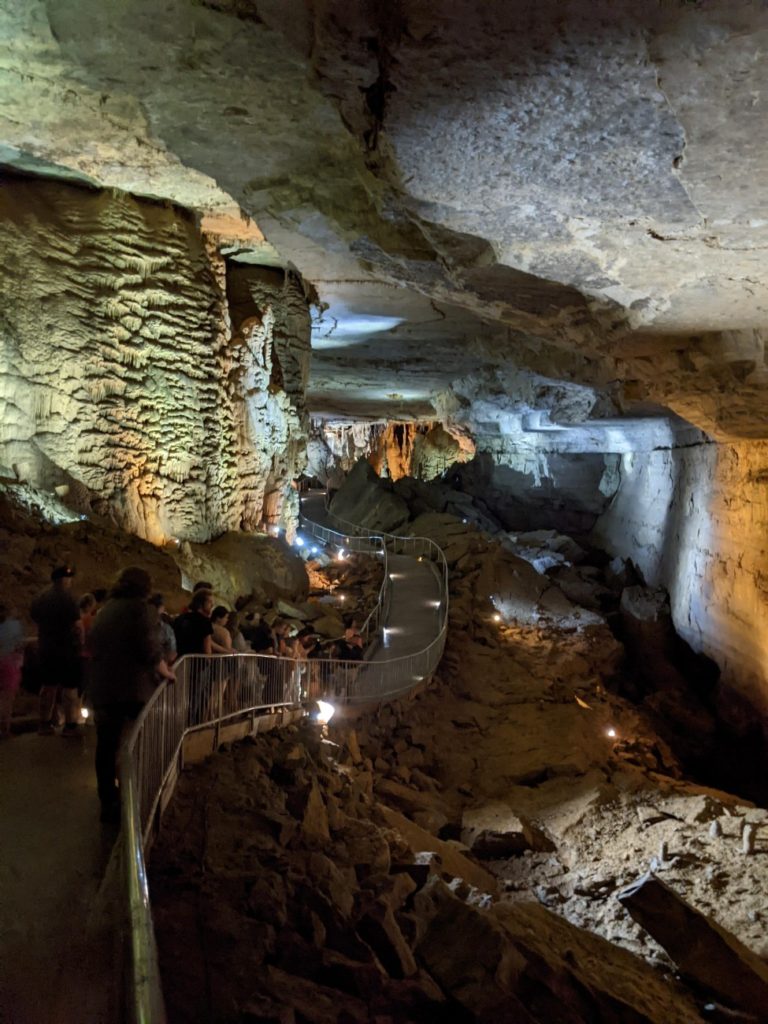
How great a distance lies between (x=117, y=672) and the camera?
4508 mm

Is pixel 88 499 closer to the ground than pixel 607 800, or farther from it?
farther from it

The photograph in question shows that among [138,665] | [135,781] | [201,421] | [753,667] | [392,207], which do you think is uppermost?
[392,207]

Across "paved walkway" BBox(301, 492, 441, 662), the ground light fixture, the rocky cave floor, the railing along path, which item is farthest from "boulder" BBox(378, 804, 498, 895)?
"paved walkway" BBox(301, 492, 441, 662)

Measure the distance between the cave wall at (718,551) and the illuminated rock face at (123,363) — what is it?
9.62 metres

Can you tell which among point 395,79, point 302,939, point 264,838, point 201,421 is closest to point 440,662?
point 201,421

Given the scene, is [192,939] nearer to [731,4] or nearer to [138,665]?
[138,665]

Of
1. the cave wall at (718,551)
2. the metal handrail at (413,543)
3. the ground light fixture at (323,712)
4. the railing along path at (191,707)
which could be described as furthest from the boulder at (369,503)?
the ground light fixture at (323,712)

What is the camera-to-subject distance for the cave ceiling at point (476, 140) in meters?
4.31

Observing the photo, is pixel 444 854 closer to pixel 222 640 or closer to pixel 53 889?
pixel 222 640

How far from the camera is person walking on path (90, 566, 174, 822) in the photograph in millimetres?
4465

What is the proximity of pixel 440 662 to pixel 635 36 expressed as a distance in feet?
42.5

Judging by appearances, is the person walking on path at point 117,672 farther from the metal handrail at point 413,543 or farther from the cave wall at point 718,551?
the metal handrail at point 413,543

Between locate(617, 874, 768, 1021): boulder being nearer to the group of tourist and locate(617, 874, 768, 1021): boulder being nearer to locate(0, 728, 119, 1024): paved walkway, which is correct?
the group of tourist

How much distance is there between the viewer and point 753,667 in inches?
513
